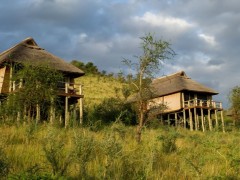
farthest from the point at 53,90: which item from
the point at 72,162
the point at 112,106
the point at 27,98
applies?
the point at 112,106

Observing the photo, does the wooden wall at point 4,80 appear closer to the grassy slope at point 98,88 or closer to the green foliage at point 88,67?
the grassy slope at point 98,88

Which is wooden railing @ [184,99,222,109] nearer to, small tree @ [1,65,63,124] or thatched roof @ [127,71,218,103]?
thatched roof @ [127,71,218,103]

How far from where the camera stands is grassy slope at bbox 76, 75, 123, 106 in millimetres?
38281

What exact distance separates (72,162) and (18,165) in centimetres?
97

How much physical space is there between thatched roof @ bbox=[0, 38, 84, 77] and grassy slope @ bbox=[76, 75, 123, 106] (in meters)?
9.70

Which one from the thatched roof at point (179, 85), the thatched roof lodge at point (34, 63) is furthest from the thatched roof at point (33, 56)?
the thatched roof at point (179, 85)

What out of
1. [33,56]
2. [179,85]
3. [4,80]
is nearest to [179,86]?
[179,85]

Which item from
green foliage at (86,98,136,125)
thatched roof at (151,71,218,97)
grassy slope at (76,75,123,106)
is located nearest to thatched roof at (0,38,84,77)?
green foliage at (86,98,136,125)

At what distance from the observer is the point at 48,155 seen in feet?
18.5

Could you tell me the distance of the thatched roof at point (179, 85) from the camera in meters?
33.4

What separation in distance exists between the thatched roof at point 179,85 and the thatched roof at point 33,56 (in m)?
11.2

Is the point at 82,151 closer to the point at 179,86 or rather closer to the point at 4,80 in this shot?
the point at 4,80

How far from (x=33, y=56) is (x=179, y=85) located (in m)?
15.2

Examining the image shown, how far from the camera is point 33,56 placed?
23984 mm
